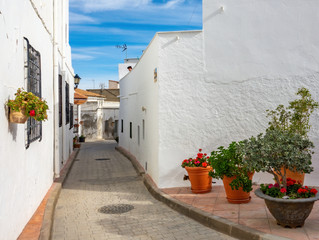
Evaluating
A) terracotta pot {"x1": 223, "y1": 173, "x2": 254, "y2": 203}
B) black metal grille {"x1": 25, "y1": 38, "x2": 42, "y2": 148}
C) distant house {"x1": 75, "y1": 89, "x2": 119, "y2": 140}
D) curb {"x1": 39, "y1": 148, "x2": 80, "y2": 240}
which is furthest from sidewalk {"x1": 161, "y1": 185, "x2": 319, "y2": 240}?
distant house {"x1": 75, "y1": 89, "x2": 119, "y2": 140}

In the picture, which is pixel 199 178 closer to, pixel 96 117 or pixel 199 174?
pixel 199 174

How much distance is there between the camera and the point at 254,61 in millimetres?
8273

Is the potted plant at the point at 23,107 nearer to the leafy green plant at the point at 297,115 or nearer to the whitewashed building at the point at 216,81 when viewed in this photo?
the whitewashed building at the point at 216,81

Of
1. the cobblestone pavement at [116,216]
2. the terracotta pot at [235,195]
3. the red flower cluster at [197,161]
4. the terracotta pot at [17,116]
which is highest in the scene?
the terracotta pot at [17,116]

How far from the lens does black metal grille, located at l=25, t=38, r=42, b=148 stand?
5719mm

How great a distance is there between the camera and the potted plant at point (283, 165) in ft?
16.5

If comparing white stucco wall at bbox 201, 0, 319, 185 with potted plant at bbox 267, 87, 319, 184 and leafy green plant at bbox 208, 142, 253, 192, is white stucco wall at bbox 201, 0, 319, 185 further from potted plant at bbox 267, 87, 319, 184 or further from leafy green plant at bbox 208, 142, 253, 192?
leafy green plant at bbox 208, 142, 253, 192

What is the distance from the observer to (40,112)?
14.8ft

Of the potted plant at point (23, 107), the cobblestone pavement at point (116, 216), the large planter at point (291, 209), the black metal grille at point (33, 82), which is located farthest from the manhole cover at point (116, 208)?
the potted plant at point (23, 107)

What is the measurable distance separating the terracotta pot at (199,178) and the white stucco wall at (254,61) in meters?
1.01

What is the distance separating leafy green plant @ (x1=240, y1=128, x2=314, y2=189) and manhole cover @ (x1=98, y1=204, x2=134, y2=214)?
294cm

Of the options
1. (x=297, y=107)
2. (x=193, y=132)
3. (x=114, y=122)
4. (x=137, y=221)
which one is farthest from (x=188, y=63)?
(x=114, y=122)

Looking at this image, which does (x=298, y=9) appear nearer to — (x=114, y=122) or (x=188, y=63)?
(x=188, y=63)

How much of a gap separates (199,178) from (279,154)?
258 centimetres
